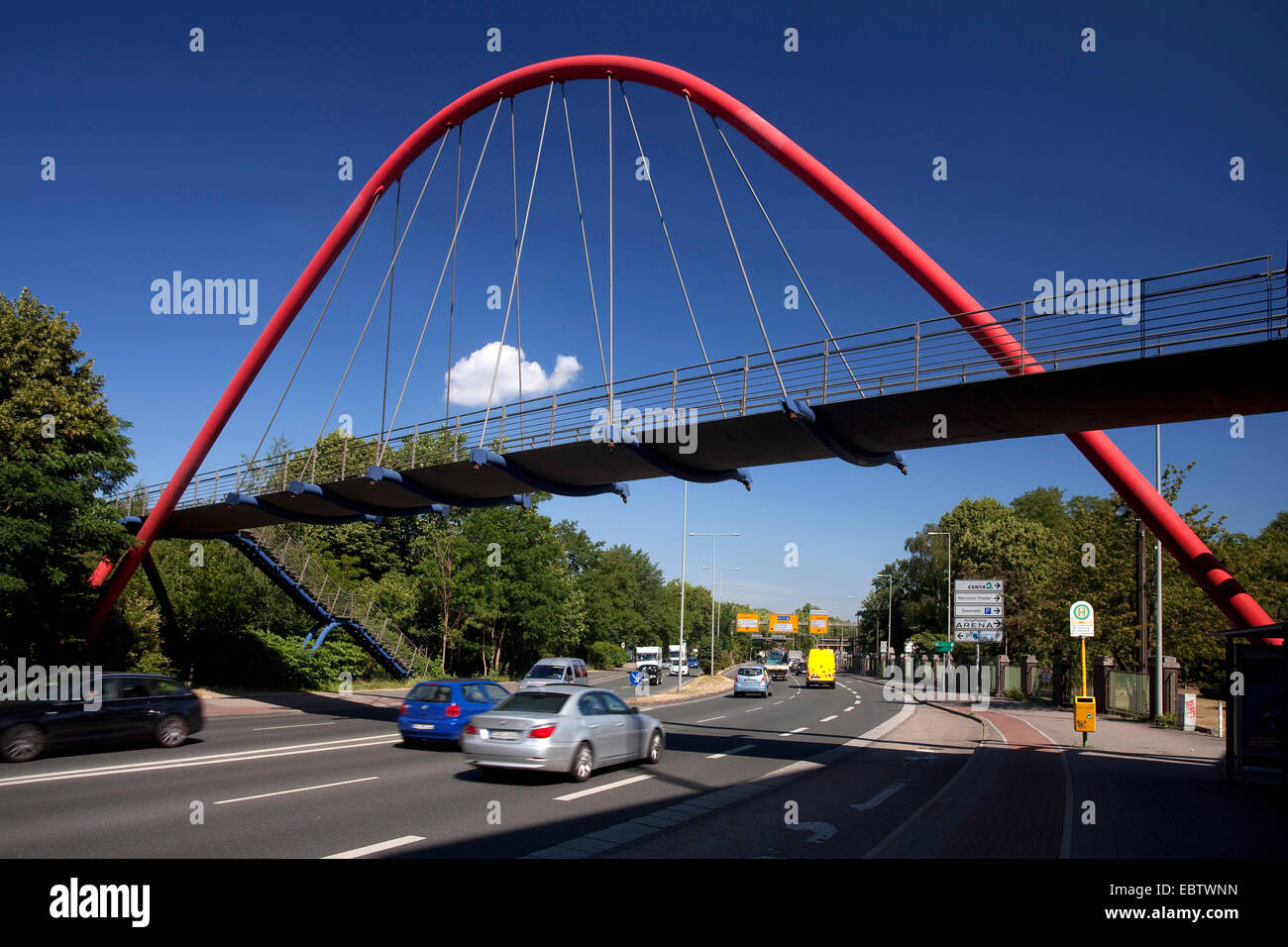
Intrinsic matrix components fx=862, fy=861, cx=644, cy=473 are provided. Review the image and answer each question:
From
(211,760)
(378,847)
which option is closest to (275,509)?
(211,760)

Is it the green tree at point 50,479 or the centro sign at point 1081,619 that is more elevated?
the green tree at point 50,479

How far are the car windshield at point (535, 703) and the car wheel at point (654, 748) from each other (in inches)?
112

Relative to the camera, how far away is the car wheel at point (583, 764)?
13.1m

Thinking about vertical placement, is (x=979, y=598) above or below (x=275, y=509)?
below

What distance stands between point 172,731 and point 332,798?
7.99 metres

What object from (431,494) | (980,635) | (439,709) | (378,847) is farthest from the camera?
(980,635)

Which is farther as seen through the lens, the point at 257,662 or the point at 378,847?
the point at 257,662

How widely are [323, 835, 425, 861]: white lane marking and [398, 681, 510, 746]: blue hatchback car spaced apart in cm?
827

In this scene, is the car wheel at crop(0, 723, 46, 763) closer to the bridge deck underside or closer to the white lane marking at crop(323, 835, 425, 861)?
the white lane marking at crop(323, 835, 425, 861)

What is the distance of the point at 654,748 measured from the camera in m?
15.8

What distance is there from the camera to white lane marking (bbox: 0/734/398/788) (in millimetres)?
12797

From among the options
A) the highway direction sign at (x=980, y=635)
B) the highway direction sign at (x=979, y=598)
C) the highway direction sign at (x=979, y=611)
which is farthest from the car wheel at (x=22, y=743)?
the highway direction sign at (x=979, y=598)

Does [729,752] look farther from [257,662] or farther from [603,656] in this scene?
[603,656]

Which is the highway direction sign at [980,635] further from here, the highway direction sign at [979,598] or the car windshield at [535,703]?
the car windshield at [535,703]
